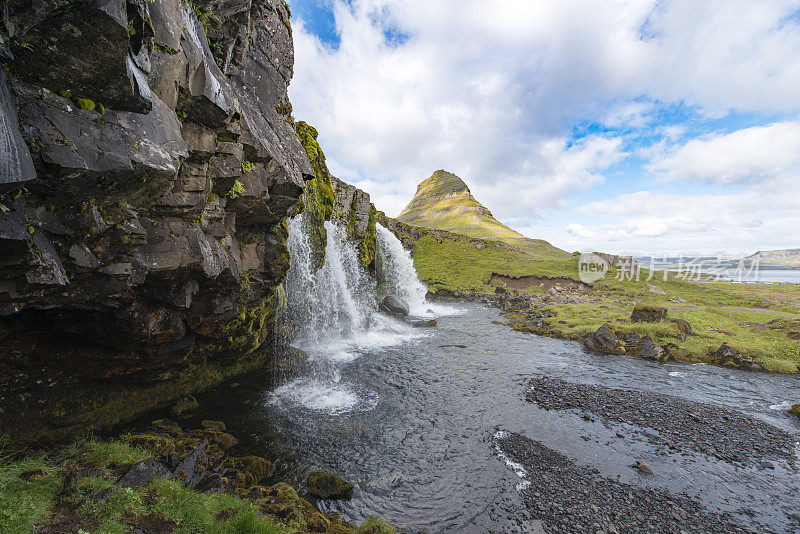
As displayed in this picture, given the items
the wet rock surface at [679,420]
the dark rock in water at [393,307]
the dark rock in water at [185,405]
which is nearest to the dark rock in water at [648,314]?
the wet rock surface at [679,420]

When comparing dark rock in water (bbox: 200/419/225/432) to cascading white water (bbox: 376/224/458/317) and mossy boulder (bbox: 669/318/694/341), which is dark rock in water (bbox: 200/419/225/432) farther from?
mossy boulder (bbox: 669/318/694/341)

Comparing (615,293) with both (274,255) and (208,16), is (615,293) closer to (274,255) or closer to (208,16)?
(274,255)

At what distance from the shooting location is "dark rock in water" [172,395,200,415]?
52.7ft

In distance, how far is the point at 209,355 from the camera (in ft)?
60.6

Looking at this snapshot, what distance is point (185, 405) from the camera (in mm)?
16469

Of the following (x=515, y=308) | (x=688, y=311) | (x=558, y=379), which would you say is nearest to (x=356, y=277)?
(x=558, y=379)

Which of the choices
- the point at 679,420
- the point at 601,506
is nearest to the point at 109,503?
the point at 601,506

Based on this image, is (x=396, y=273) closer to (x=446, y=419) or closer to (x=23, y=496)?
(x=446, y=419)

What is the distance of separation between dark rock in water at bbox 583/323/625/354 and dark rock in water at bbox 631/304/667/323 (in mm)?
6701

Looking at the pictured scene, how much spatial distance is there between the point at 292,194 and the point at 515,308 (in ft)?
140

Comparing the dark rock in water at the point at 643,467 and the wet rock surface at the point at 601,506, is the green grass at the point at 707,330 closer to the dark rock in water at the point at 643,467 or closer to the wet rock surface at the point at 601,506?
the dark rock in water at the point at 643,467

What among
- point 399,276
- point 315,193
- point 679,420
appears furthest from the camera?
point 399,276

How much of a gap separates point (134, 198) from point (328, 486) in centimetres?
1154

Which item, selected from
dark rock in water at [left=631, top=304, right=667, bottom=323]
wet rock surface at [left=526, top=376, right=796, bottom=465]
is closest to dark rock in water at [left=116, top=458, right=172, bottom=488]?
wet rock surface at [left=526, top=376, right=796, bottom=465]
